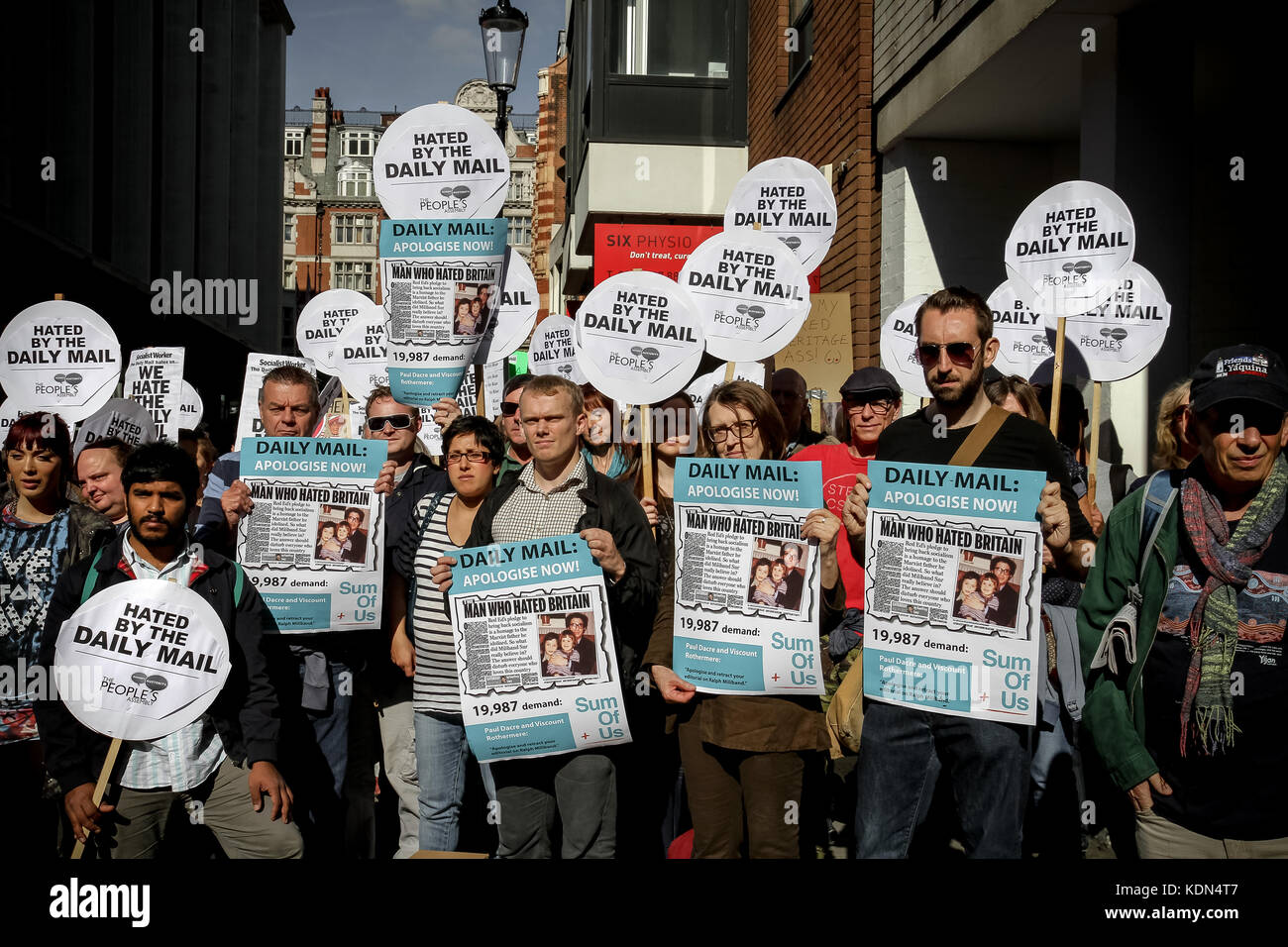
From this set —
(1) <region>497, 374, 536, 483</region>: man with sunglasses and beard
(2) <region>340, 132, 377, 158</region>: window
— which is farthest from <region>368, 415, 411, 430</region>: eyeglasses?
(2) <region>340, 132, 377, 158</region>: window

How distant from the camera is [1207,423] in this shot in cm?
338

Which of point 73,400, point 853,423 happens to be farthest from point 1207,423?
point 73,400

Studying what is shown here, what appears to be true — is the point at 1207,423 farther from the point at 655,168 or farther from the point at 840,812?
the point at 655,168

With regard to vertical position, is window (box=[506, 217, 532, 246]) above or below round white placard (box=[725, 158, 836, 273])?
above

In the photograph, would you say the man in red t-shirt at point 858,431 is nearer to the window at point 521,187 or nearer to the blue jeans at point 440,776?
the blue jeans at point 440,776

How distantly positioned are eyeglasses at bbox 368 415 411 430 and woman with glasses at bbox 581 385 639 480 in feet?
3.08

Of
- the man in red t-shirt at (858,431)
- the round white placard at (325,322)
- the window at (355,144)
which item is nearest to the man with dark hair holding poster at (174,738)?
the man in red t-shirt at (858,431)

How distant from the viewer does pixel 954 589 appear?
3.82 m

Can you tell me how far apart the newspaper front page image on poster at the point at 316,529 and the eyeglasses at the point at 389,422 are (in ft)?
2.82

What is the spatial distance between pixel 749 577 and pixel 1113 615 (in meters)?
1.25

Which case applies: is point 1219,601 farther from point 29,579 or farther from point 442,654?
point 29,579

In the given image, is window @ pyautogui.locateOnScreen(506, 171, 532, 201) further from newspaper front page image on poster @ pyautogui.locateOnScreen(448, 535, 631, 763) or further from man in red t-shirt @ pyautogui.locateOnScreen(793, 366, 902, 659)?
newspaper front page image on poster @ pyautogui.locateOnScreen(448, 535, 631, 763)

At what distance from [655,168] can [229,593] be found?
11420mm

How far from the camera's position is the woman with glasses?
6039mm
